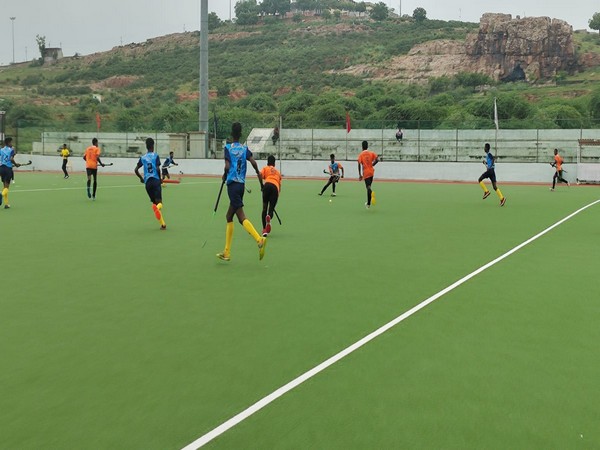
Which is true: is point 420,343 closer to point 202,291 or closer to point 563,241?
point 202,291

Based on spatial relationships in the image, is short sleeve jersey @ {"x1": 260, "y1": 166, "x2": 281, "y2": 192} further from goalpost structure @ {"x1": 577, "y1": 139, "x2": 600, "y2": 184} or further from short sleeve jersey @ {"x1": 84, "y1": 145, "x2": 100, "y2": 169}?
goalpost structure @ {"x1": 577, "y1": 139, "x2": 600, "y2": 184}

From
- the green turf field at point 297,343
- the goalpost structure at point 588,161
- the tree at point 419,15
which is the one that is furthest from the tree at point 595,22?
the green turf field at point 297,343

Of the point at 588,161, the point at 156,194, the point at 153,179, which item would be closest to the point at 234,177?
the point at 156,194

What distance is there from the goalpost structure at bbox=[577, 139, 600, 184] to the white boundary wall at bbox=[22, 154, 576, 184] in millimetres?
573

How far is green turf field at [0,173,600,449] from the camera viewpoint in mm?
4555

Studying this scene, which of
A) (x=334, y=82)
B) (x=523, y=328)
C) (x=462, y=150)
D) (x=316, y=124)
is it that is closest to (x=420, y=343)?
(x=523, y=328)

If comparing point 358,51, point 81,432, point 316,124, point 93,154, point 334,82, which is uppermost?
point 358,51

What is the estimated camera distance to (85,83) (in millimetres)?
149000

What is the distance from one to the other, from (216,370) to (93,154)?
65.4 ft

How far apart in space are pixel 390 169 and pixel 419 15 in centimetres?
15286

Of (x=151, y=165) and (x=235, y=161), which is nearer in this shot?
(x=235, y=161)

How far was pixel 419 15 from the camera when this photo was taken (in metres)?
187

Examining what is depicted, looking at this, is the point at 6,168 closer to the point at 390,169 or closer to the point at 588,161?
the point at 390,169

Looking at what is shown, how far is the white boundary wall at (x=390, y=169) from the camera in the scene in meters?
41.9
